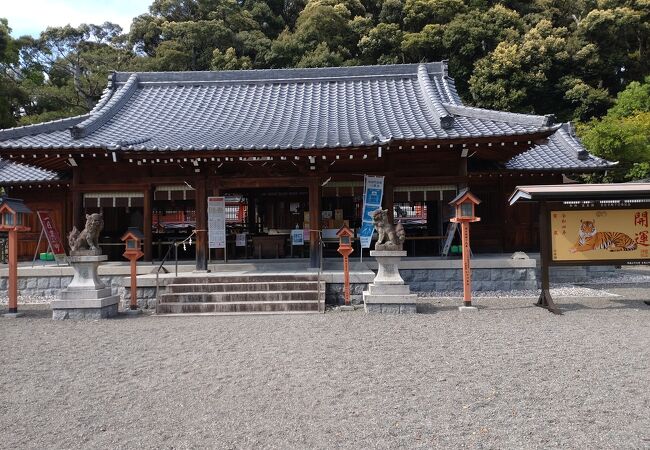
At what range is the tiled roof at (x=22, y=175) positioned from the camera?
13953 mm

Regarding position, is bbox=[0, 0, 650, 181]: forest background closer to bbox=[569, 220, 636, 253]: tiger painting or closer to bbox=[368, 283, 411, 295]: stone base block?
bbox=[569, 220, 636, 253]: tiger painting

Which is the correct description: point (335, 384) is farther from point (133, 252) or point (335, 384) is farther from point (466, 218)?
point (133, 252)

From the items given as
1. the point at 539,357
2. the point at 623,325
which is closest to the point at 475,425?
the point at 539,357

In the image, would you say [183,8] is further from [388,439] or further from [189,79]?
[388,439]

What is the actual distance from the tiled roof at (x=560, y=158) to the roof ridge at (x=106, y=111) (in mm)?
11142

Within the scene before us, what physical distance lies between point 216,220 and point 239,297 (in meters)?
2.39

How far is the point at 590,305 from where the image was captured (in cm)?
941

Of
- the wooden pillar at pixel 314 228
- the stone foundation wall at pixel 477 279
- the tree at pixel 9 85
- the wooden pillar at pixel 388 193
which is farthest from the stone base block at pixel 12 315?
the tree at pixel 9 85

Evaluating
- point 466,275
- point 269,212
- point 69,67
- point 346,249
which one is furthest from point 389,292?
point 69,67

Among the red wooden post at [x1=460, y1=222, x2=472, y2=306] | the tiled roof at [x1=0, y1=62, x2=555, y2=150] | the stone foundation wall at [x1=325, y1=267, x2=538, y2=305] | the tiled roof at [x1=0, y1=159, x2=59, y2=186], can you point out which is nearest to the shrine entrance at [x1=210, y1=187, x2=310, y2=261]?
the tiled roof at [x1=0, y1=62, x2=555, y2=150]

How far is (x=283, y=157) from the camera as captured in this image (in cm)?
1078

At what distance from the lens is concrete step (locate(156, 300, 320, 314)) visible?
9.51 meters

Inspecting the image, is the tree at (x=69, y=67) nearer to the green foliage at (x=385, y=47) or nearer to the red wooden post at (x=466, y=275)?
the green foliage at (x=385, y=47)

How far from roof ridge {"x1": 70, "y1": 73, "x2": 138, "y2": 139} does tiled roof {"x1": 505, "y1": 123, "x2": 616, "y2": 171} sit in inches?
439
